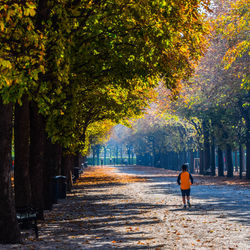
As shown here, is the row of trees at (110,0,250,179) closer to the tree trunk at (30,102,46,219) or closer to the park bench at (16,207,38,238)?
the tree trunk at (30,102,46,219)

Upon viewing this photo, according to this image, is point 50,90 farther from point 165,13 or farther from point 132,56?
point 132,56

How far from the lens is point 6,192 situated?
12.7 meters

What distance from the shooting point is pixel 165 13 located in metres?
15.1

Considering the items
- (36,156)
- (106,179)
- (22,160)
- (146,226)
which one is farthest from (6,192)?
(106,179)

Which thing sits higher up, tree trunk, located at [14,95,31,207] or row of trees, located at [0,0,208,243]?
row of trees, located at [0,0,208,243]

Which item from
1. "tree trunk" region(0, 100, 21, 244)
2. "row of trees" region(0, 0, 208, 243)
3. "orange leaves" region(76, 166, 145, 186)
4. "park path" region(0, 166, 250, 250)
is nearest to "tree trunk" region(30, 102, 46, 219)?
"row of trees" region(0, 0, 208, 243)

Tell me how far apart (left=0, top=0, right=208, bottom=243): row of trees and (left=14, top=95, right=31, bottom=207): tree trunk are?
0.09ft

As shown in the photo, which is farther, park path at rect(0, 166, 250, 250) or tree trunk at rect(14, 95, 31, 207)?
tree trunk at rect(14, 95, 31, 207)

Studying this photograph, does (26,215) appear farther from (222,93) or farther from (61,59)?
(222,93)

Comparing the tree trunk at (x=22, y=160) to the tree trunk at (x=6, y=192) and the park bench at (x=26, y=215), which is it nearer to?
the park bench at (x=26, y=215)

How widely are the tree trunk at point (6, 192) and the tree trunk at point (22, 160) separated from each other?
2987mm

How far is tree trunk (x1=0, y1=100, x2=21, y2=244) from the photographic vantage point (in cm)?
1260

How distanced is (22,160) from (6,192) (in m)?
3.33

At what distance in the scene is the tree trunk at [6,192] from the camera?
12605 millimetres
